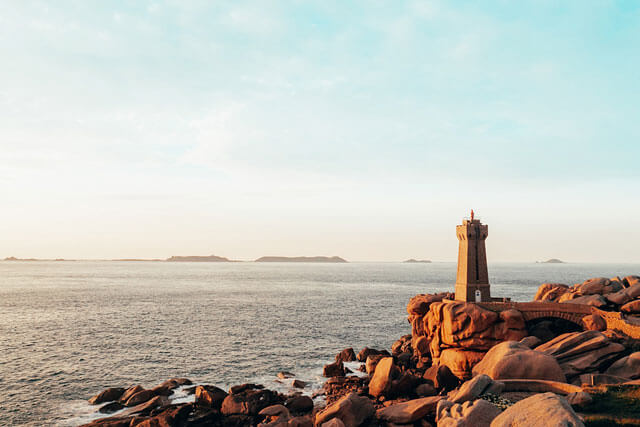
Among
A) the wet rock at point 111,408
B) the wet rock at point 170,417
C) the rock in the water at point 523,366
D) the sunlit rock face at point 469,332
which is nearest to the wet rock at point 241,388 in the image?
the wet rock at point 170,417

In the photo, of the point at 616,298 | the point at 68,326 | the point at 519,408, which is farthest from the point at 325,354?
the point at 68,326

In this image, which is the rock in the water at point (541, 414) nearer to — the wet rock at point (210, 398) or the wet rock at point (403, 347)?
the wet rock at point (210, 398)

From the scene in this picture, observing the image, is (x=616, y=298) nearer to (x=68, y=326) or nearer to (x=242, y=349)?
(x=242, y=349)

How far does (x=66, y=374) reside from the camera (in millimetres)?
41875

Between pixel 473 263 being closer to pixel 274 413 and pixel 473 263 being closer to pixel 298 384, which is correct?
pixel 298 384

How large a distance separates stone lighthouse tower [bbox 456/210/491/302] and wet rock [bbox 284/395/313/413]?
71.5 ft

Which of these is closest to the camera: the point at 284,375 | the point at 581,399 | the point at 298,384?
the point at 581,399

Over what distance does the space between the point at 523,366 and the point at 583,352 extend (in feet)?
21.2

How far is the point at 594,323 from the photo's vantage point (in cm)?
3697

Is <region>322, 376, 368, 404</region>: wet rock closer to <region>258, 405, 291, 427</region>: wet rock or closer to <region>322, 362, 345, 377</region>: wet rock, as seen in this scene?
<region>322, 362, 345, 377</region>: wet rock

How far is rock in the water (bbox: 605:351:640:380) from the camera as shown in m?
27.2

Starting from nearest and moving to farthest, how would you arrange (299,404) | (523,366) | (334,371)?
1. (523,366)
2. (299,404)
3. (334,371)

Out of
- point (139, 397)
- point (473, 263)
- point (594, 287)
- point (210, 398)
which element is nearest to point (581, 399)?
point (210, 398)

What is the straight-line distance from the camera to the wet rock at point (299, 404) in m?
31.5
